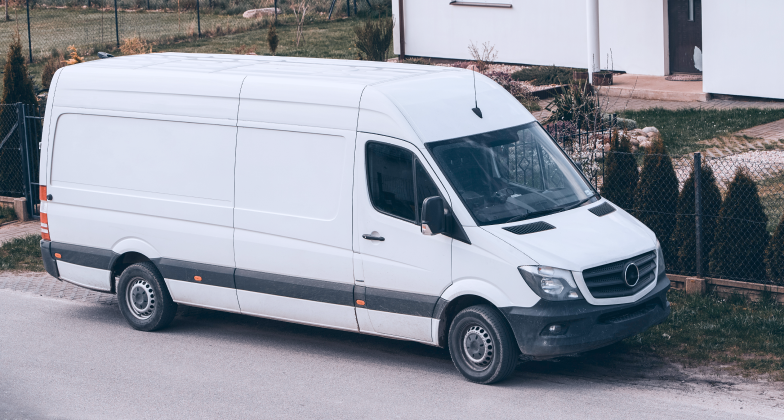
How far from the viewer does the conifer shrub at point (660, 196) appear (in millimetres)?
9656

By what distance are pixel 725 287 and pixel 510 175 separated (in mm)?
3022

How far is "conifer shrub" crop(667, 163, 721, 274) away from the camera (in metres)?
9.40

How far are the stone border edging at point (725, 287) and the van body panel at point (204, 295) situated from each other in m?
4.47

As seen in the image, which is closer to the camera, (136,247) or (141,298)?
(136,247)

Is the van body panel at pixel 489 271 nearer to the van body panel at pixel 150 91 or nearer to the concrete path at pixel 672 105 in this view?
the van body panel at pixel 150 91

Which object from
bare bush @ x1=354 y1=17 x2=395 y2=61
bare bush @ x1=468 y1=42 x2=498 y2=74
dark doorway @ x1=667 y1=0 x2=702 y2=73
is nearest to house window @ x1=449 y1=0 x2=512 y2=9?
bare bush @ x1=468 y1=42 x2=498 y2=74

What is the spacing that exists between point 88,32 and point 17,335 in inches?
1155

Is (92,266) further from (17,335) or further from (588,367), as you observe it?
(588,367)

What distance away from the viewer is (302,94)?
7.97m

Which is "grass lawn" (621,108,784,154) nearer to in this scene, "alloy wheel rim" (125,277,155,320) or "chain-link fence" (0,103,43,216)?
"alloy wheel rim" (125,277,155,320)

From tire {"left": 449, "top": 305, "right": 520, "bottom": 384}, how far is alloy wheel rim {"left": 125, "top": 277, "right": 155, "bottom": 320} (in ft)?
10.6

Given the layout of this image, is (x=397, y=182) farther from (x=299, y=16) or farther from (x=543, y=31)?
(x=299, y=16)

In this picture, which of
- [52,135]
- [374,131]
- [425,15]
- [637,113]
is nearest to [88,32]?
[425,15]

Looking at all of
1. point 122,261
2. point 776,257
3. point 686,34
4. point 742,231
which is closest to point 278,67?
point 122,261
